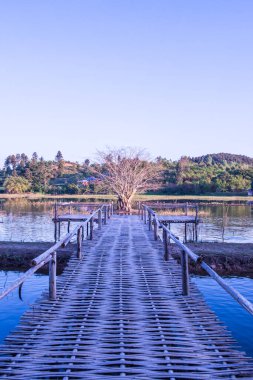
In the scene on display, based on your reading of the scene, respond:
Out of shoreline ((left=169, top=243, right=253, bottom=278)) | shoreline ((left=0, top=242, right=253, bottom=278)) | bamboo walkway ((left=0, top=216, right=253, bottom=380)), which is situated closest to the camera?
bamboo walkway ((left=0, top=216, right=253, bottom=380))

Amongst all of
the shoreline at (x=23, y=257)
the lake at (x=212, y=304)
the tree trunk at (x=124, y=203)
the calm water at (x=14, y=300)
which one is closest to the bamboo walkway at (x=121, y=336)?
the lake at (x=212, y=304)

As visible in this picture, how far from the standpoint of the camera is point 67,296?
646cm

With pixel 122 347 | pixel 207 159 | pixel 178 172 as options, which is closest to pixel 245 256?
pixel 122 347

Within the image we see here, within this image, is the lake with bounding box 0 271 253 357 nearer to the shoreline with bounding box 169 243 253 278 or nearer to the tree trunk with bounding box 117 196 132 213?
the shoreline with bounding box 169 243 253 278

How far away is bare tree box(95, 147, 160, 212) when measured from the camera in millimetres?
35062

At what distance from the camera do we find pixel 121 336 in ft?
15.4

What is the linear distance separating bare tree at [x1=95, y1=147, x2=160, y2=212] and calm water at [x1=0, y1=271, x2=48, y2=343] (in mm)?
21484

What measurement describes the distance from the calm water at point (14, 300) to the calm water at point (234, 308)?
4225 mm

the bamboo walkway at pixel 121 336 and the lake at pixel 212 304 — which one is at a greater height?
the bamboo walkway at pixel 121 336

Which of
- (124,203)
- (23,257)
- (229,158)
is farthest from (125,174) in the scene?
(229,158)

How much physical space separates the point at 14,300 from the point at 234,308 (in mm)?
5385

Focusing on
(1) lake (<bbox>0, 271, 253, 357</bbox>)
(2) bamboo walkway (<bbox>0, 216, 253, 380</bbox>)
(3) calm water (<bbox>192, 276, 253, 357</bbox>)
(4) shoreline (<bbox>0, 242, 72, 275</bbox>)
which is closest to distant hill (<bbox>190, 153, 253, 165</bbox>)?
(4) shoreline (<bbox>0, 242, 72, 275</bbox>)

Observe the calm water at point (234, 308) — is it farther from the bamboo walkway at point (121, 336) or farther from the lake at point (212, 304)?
the bamboo walkway at point (121, 336)

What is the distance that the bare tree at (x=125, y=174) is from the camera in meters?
35.1
